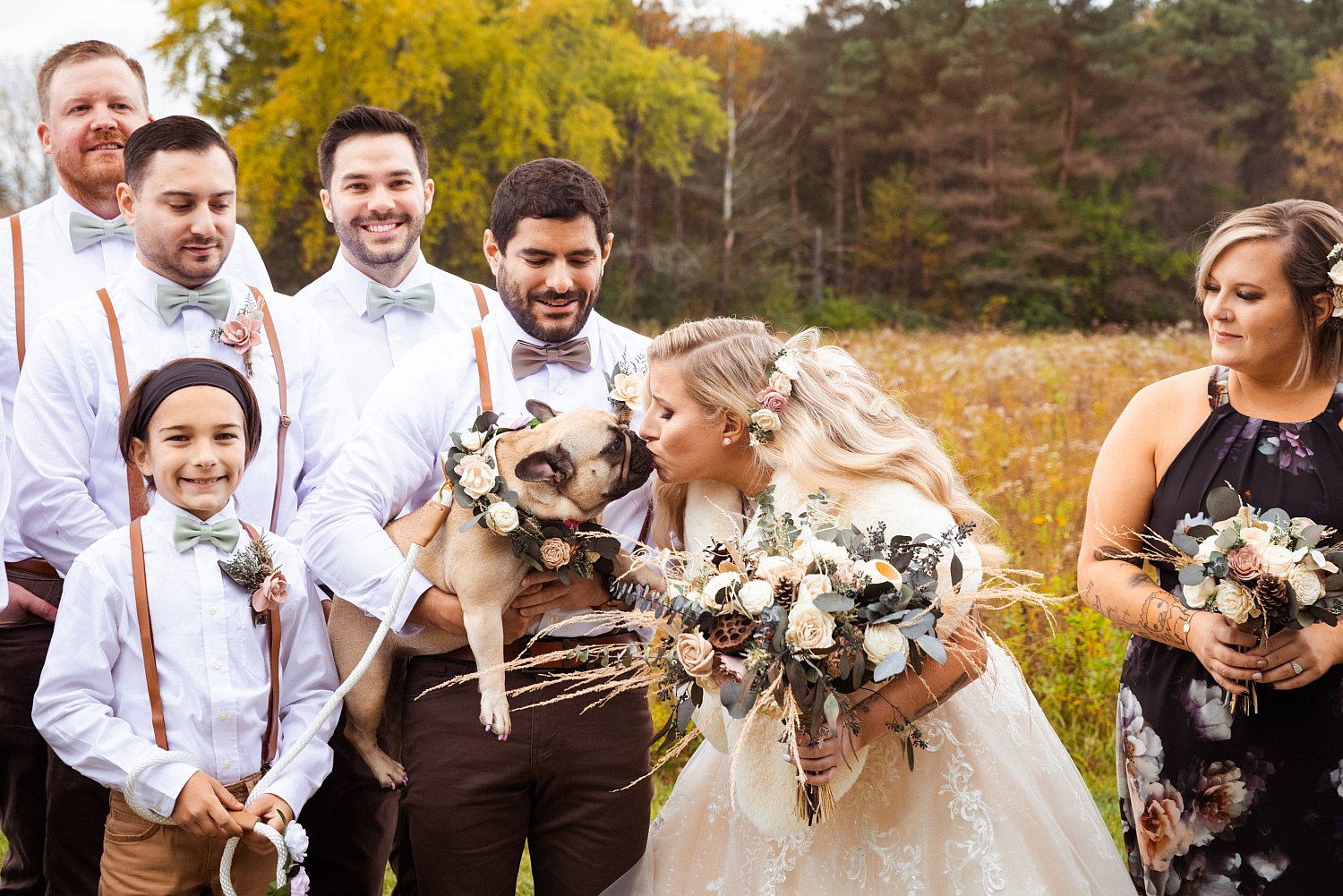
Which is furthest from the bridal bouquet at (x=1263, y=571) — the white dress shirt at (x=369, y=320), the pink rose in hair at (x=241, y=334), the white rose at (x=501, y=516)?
the pink rose in hair at (x=241, y=334)

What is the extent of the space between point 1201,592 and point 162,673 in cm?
304

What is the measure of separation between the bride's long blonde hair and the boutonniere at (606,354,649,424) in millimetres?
102

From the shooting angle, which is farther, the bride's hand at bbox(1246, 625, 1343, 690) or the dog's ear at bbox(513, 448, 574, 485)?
the dog's ear at bbox(513, 448, 574, 485)

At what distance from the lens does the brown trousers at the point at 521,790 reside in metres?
3.67

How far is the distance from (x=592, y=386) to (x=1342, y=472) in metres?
2.40

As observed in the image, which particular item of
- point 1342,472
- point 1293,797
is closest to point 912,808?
point 1293,797

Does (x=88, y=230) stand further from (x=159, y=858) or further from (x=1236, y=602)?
(x=1236, y=602)

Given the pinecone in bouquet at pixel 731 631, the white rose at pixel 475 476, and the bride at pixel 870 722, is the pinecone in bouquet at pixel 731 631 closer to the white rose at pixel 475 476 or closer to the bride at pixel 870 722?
the bride at pixel 870 722

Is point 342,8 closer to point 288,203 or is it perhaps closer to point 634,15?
point 288,203

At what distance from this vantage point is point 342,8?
29578 mm

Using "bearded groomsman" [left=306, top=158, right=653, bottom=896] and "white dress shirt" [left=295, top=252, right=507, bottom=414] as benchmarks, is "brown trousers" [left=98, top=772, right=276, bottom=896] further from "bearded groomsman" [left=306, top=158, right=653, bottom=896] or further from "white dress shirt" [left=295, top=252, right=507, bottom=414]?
"white dress shirt" [left=295, top=252, right=507, bottom=414]

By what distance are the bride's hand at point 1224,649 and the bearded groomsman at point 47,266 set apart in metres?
3.75

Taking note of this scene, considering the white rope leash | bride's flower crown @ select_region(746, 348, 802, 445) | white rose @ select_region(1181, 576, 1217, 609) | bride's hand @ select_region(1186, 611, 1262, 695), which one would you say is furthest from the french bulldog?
bride's hand @ select_region(1186, 611, 1262, 695)

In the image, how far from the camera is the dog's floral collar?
3395 mm
